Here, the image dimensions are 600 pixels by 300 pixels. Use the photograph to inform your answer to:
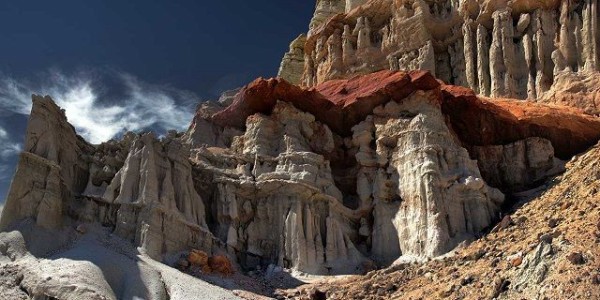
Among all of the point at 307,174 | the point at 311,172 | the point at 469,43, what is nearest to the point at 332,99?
the point at 311,172

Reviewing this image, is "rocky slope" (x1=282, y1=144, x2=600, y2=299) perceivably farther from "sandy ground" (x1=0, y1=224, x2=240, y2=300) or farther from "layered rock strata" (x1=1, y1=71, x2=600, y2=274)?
"sandy ground" (x1=0, y1=224, x2=240, y2=300)

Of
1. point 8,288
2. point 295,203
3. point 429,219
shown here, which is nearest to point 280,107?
point 295,203

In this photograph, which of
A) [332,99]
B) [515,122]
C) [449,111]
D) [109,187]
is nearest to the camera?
[109,187]

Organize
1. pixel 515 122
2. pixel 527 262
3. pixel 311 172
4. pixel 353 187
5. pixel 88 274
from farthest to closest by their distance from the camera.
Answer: pixel 515 122 → pixel 353 187 → pixel 311 172 → pixel 88 274 → pixel 527 262

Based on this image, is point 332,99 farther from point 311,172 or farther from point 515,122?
point 515,122

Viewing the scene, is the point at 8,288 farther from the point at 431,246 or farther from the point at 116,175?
the point at 431,246

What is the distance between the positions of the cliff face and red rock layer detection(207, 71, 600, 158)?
3.65 meters

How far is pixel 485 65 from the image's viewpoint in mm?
58188

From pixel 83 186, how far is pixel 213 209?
7.16m

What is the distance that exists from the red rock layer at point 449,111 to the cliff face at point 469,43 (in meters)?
3.65

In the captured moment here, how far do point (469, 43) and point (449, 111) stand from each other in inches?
460

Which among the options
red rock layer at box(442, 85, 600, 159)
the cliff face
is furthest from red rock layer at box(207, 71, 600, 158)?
the cliff face

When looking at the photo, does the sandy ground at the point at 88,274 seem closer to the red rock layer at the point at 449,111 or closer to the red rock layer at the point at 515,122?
the red rock layer at the point at 449,111

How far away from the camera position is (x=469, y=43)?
59.6 meters
